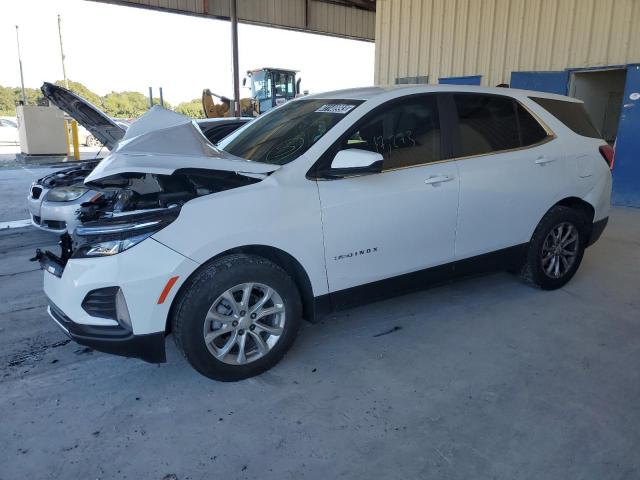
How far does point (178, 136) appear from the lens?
10.0 feet

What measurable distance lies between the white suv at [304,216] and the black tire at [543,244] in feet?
0.05

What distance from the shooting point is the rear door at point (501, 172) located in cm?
347

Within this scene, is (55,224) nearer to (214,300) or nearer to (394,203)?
(214,300)

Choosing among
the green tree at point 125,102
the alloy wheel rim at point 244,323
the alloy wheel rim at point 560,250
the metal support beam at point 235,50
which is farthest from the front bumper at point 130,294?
the green tree at point 125,102

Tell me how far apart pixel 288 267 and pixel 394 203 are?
0.80m

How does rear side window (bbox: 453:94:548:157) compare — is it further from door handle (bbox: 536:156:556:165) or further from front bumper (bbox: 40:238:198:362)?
front bumper (bbox: 40:238:198:362)

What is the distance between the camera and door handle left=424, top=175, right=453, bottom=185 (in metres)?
3.23

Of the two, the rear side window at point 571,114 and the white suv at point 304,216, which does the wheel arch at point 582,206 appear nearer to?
the white suv at point 304,216

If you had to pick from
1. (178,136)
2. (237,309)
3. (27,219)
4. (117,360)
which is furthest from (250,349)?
(27,219)

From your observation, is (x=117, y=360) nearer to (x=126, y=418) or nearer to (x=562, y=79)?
(x=126, y=418)

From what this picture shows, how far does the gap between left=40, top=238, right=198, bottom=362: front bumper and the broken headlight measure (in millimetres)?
38

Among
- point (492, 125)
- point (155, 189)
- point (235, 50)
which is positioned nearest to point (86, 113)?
point (155, 189)

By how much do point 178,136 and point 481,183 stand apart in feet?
7.01

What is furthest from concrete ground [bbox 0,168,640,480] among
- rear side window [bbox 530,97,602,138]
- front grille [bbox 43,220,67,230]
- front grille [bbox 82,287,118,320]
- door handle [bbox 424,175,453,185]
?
front grille [bbox 43,220,67,230]
